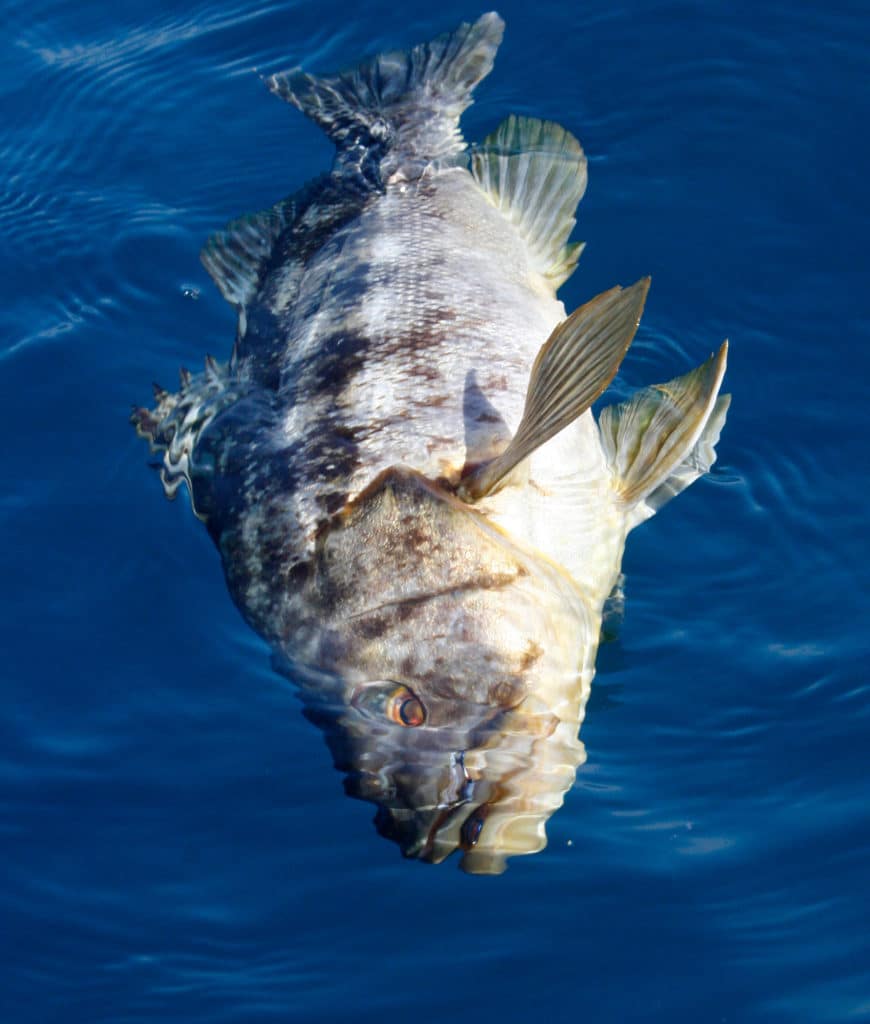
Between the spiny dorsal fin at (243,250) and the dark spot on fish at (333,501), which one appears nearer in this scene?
the dark spot on fish at (333,501)

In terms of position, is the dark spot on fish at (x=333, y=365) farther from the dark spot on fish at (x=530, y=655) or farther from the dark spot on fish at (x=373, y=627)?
the dark spot on fish at (x=530, y=655)

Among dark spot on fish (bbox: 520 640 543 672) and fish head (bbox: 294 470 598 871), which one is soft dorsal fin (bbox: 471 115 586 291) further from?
dark spot on fish (bbox: 520 640 543 672)

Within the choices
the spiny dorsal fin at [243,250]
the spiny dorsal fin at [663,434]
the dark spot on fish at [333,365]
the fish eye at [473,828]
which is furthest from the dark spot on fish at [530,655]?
the spiny dorsal fin at [243,250]

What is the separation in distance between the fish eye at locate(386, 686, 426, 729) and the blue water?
0.51 meters

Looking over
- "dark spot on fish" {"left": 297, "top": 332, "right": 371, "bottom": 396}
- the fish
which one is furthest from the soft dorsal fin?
"dark spot on fish" {"left": 297, "top": 332, "right": 371, "bottom": 396}

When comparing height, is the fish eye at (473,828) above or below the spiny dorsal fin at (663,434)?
below

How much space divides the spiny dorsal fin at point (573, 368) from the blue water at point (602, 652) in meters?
1.06

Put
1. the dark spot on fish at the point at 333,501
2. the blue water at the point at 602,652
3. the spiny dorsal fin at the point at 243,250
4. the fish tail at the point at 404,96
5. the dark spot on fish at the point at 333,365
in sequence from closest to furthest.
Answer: the blue water at the point at 602,652, the dark spot on fish at the point at 333,501, the dark spot on fish at the point at 333,365, the spiny dorsal fin at the point at 243,250, the fish tail at the point at 404,96

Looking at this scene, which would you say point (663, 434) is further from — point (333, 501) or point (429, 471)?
point (333, 501)

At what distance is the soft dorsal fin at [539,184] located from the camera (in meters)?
5.35

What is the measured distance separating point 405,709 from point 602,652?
102 centimetres

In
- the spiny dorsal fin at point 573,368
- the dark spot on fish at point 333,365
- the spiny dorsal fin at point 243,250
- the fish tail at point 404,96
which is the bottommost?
the spiny dorsal fin at point 573,368

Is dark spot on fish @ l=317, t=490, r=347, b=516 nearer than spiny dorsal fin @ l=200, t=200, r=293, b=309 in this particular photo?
Yes

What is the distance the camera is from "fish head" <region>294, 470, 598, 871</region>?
3.46m
